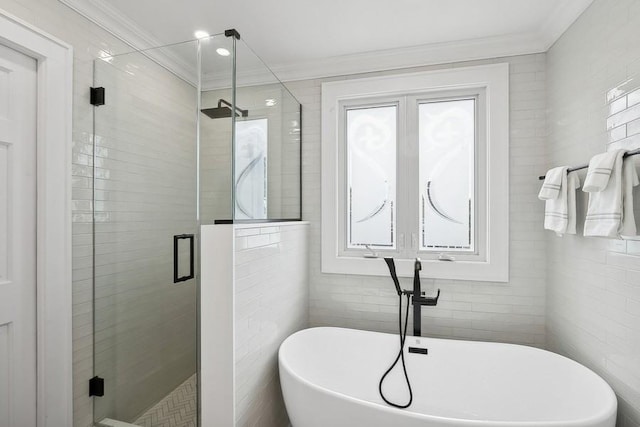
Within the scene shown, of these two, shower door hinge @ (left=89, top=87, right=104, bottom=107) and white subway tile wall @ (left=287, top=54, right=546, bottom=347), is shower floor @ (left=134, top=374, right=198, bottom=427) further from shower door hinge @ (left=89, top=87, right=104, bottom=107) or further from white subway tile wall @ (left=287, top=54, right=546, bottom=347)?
shower door hinge @ (left=89, top=87, right=104, bottom=107)

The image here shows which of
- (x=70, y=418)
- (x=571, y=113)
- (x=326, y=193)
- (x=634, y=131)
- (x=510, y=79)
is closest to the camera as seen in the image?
(x=634, y=131)

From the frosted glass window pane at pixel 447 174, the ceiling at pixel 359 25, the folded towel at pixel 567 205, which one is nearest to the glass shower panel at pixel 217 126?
the ceiling at pixel 359 25

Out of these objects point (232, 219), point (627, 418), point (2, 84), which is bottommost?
point (627, 418)

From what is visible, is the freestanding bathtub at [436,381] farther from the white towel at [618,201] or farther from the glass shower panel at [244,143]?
the glass shower panel at [244,143]

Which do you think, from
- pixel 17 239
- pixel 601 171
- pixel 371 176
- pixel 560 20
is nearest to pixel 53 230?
pixel 17 239

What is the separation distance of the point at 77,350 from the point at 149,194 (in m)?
0.93

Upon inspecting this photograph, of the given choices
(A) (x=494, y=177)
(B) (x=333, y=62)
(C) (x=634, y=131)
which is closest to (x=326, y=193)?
(B) (x=333, y=62)

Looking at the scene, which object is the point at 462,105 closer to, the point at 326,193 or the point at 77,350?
the point at 326,193

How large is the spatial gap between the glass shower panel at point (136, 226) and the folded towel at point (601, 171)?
1.96 metres

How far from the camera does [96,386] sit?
72.1 inches

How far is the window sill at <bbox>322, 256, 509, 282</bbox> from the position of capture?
221 cm

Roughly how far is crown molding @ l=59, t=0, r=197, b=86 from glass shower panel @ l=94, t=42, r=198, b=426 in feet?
0.07

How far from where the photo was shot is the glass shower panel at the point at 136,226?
1818mm

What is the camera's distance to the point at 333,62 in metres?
2.46
